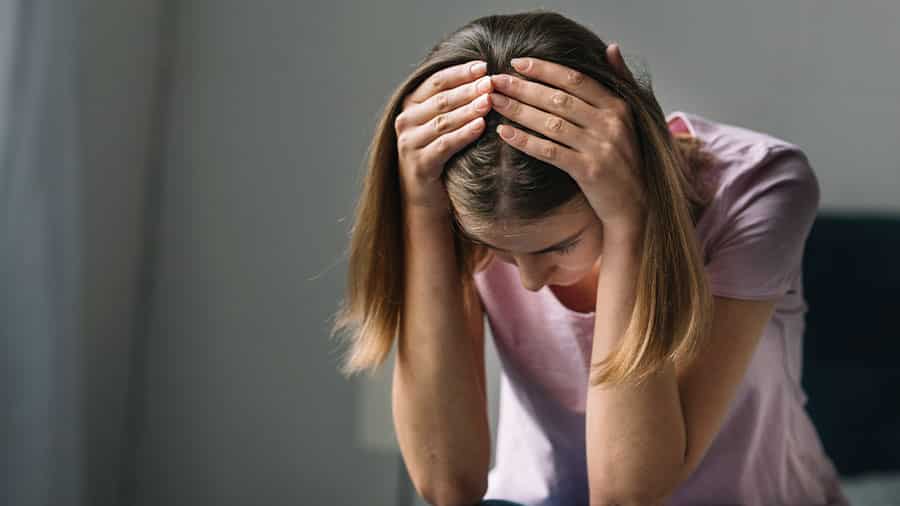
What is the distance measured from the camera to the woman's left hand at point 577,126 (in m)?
0.75

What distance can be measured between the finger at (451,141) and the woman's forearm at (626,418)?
171 millimetres

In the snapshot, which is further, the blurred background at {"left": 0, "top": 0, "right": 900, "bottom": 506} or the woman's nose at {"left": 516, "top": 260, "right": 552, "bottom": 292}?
the blurred background at {"left": 0, "top": 0, "right": 900, "bottom": 506}

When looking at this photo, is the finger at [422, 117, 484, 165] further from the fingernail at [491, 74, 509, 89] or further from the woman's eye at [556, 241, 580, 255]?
the woman's eye at [556, 241, 580, 255]

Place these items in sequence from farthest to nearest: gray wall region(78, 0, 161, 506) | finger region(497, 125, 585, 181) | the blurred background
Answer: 1. the blurred background
2. gray wall region(78, 0, 161, 506)
3. finger region(497, 125, 585, 181)

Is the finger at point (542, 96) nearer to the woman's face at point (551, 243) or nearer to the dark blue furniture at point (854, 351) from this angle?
the woman's face at point (551, 243)

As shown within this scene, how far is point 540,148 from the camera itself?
0.74 m

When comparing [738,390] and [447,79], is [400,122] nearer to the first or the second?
[447,79]

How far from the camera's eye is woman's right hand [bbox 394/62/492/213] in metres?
0.76

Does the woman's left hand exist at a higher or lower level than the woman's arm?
higher

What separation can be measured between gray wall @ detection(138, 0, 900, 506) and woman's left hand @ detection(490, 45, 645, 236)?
0.76 meters

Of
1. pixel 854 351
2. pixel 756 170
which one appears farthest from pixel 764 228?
pixel 854 351

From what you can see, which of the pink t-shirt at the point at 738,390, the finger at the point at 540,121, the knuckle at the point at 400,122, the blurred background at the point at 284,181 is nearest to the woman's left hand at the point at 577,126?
the finger at the point at 540,121

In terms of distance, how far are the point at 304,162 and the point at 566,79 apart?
0.84 metres

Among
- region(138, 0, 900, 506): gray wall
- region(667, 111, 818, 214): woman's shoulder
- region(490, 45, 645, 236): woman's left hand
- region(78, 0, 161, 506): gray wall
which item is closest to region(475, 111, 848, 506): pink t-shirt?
region(667, 111, 818, 214): woman's shoulder
